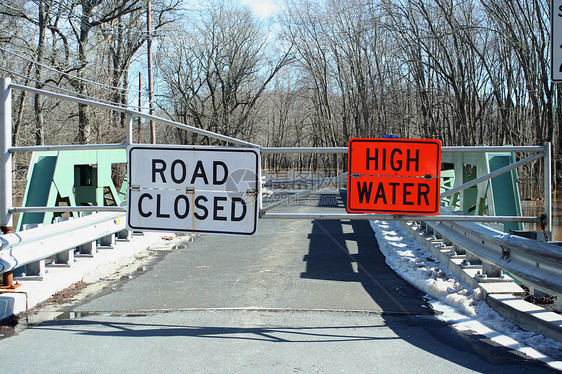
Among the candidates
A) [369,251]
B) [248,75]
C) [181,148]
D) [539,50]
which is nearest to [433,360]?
[181,148]

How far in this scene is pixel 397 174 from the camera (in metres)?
5.52

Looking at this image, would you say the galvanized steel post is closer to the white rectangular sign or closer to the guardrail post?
the white rectangular sign

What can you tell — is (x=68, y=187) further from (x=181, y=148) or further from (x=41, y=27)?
(x=41, y=27)

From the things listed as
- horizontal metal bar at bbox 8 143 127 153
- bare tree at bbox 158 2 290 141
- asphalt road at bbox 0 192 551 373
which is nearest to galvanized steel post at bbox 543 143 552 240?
asphalt road at bbox 0 192 551 373

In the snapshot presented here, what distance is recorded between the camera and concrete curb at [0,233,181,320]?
5.56 metres

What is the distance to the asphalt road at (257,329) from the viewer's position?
4.15 meters

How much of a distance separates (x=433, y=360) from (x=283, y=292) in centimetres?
272

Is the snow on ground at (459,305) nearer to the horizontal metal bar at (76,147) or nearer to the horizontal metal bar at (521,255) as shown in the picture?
the horizontal metal bar at (521,255)

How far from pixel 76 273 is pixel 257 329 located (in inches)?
127

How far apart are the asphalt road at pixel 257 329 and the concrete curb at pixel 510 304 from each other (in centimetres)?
46

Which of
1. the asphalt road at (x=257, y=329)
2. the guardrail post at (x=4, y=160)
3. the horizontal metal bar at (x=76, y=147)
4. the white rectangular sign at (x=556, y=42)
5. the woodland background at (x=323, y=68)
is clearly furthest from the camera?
the woodland background at (x=323, y=68)

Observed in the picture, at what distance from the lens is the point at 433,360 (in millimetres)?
4250

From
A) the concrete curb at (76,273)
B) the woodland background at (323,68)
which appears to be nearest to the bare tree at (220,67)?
the woodland background at (323,68)

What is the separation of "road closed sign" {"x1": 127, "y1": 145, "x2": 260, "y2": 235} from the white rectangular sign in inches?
120
